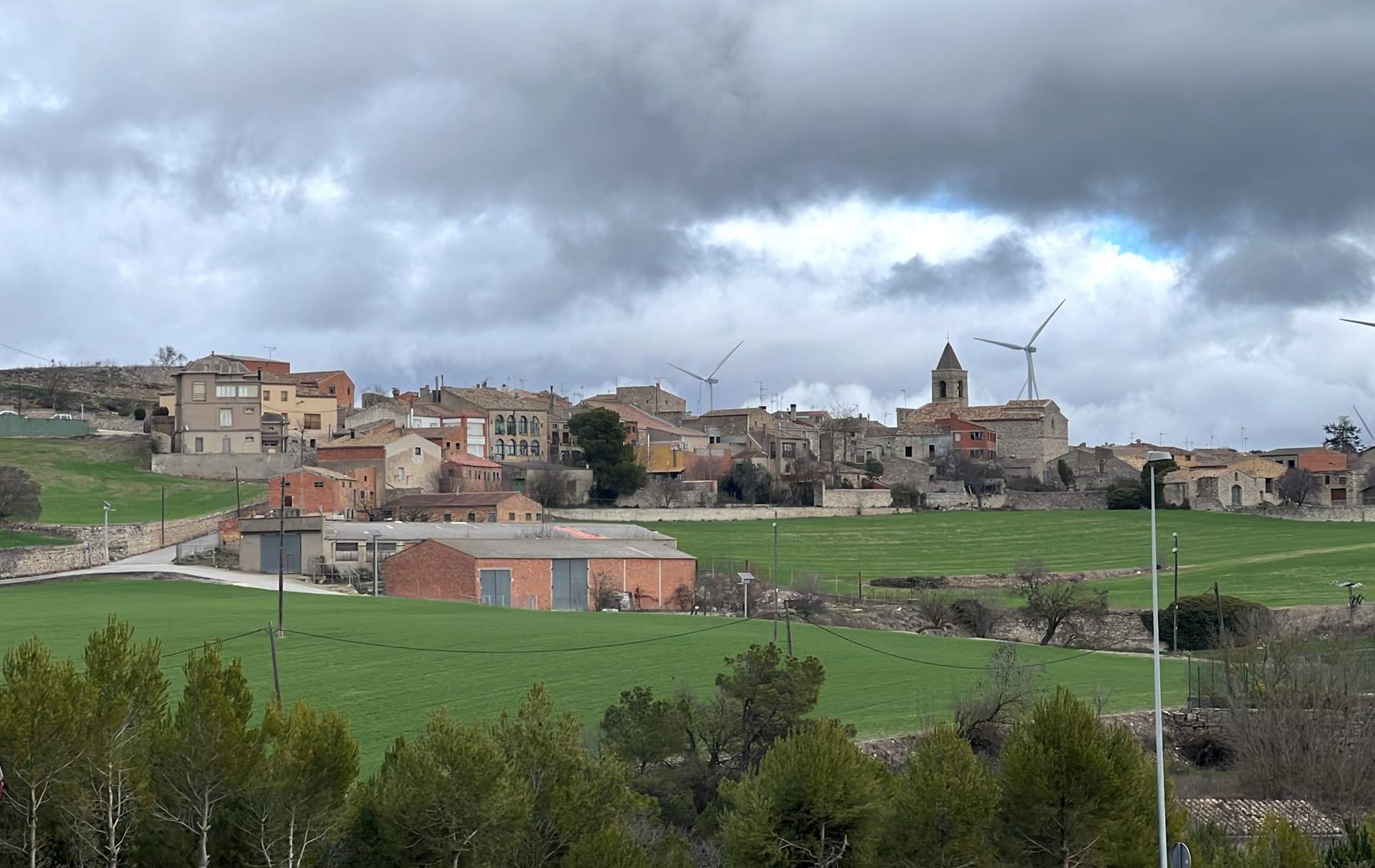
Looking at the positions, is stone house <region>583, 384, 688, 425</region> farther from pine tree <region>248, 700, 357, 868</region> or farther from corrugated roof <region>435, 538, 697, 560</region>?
pine tree <region>248, 700, 357, 868</region>

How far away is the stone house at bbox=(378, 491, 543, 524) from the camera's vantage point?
9025 centimetres

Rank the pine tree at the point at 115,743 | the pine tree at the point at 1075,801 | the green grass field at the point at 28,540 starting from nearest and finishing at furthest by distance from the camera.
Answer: the pine tree at the point at 115,743
the pine tree at the point at 1075,801
the green grass field at the point at 28,540

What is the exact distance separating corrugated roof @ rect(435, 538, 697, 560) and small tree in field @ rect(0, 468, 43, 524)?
2330 centimetres

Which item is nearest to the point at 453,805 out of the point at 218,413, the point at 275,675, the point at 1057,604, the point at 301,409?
the point at 275,675

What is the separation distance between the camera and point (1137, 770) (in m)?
32.8

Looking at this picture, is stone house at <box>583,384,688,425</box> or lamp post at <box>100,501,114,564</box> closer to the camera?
lamp post at <box>100,501,114,564</box>

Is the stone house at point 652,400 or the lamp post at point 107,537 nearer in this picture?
the lamp post at point 107,537

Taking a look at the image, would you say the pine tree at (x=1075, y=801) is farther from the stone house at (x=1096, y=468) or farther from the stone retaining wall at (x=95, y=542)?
the stone house at (x=1096, y=468)

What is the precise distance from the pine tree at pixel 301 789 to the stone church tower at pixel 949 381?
13457 cm

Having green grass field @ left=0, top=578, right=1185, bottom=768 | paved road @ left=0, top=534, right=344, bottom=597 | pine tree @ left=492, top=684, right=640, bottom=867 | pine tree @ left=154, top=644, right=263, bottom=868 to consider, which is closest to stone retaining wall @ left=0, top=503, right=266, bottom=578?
paved road @ left=0, top=534, right=344, bottom=597

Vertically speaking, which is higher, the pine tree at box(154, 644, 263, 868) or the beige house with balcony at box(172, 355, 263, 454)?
the beige house with balcony at box(172, 355, 263, 454)

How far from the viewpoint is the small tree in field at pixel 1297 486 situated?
383 feet

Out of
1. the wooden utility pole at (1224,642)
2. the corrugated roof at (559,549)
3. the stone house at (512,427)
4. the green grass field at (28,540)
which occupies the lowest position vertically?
the wooden utility pole at (1224,642)

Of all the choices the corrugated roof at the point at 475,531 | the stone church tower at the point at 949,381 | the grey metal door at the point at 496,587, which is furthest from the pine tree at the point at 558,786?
the stone church tower at the point at 949,381
